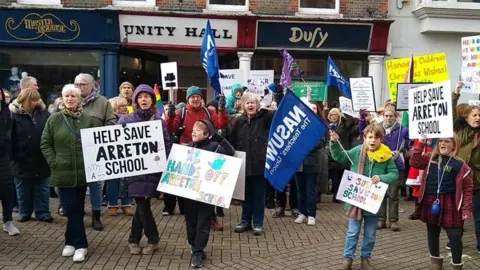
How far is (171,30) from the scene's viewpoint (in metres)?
13.7

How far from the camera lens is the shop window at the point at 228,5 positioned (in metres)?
13.9

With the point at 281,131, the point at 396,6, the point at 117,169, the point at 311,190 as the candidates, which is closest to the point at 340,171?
the point at 311,190

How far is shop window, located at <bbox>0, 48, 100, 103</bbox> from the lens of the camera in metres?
14.0

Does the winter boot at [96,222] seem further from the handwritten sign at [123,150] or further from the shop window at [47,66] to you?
the shop window at [47,66]

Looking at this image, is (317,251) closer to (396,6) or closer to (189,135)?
(189,135)

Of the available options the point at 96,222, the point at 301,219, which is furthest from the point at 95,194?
the point at 301,219

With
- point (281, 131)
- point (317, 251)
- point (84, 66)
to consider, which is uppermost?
point (84, 66)

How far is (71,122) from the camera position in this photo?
564 cm

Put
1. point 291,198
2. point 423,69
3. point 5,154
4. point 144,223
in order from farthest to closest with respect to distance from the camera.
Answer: point 423,69 → point 291,198 → point 5,154 → point 144,223

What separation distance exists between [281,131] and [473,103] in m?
3.10

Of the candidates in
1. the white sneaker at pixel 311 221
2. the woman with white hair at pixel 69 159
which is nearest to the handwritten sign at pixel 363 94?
the white sneaker at pixel 311 221

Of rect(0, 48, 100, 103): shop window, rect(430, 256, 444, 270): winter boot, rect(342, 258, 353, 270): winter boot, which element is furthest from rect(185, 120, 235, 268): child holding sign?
rect(0, 48, 100, 103): shop window

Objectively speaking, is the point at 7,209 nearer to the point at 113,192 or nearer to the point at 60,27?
the point at 113,192

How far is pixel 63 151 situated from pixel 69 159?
0.11 meters
